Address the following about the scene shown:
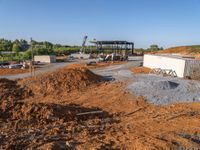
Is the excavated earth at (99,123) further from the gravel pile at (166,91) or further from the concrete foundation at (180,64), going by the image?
the concrete foundation at (180,64)

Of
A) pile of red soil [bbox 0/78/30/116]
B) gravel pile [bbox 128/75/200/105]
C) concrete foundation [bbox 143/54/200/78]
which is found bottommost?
pile of red soil [bbox 0/78/30/116]

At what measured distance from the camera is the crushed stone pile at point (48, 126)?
8.94 metres

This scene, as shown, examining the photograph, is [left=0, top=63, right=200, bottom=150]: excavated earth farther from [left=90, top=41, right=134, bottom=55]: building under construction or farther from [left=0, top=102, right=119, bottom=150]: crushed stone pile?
[left=90, top=41, right=134, bottom=55]: building under construction

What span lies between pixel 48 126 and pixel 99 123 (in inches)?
97.1

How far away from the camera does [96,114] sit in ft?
45.0

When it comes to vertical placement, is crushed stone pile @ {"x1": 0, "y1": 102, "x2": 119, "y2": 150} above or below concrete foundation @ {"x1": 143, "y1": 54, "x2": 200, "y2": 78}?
below

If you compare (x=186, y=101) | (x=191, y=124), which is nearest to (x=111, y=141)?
(x=191, y=124)

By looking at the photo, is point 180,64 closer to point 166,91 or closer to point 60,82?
point 166,91

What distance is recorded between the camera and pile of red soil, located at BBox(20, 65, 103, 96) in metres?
20.6

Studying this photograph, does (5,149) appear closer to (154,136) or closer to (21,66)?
(154,136)

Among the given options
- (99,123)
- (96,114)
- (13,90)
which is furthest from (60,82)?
(99,123)

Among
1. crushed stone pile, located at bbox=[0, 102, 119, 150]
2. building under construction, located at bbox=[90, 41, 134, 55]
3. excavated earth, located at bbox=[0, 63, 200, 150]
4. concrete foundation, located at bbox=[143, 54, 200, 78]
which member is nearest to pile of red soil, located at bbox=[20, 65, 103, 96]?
excavated earth, located at bbox=[0, 63, 200, 150]

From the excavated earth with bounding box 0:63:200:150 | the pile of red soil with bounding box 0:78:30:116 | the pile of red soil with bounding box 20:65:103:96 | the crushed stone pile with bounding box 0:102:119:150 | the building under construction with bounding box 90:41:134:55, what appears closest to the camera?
the crushed stone pile with bounding box 0:102:119:150

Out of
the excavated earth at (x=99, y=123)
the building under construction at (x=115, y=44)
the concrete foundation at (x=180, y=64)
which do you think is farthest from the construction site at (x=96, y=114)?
the building under construction at (x=115, y=44)
